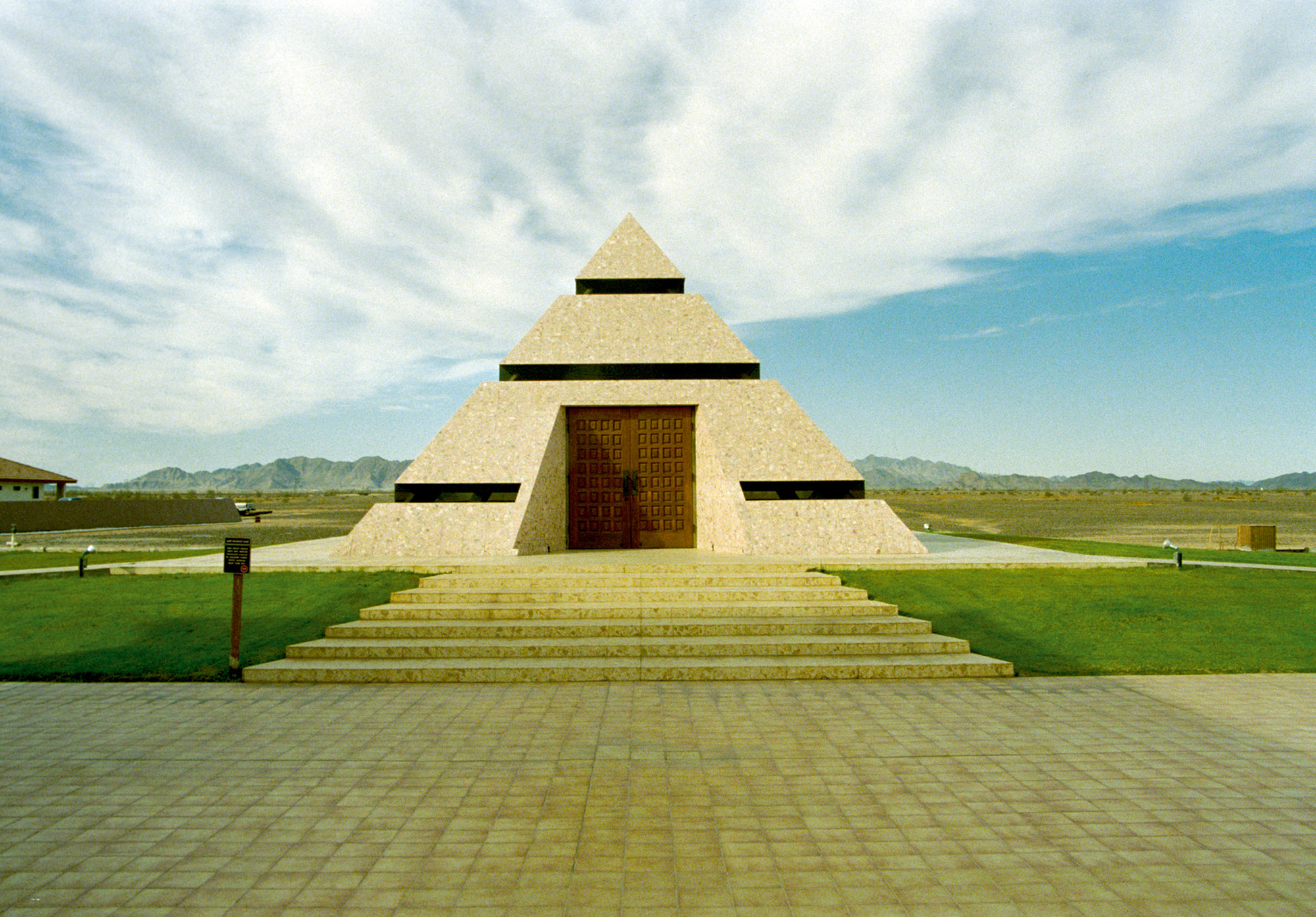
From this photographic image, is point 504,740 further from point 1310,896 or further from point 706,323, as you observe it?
point 706,323

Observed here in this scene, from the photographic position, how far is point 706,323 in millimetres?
17375

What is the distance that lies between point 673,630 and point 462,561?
5425 millimetres

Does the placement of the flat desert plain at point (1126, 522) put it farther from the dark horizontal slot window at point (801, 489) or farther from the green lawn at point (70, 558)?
the green lawn at point (70, 558)

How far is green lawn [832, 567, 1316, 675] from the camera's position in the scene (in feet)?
28.2

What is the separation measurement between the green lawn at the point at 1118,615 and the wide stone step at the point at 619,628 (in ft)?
4.49

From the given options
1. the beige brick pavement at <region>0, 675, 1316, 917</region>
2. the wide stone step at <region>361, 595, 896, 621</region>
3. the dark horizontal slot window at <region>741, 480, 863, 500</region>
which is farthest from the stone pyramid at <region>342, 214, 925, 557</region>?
the beige brick pavement at <region>0, 675, 1316, 917</region>

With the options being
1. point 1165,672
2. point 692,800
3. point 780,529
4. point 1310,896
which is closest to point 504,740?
point 692,800

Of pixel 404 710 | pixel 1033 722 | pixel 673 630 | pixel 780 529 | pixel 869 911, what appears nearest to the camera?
pixel 869 911

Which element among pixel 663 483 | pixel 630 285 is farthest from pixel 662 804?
pixel 630 285

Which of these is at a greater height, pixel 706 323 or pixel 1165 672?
pixel 706 323

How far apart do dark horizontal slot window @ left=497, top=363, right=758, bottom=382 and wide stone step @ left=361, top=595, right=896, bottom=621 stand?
7764mm

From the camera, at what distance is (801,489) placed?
15.3 metres

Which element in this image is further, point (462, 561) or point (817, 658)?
point (462, 561)

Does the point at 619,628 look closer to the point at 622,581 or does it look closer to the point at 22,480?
the point at 622,581
